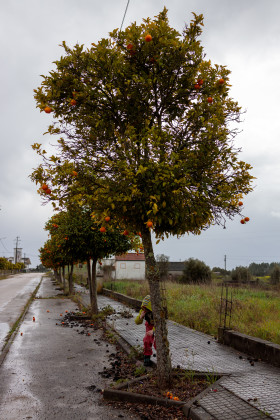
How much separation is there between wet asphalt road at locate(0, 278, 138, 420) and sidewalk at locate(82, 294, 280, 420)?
1161 millimetres

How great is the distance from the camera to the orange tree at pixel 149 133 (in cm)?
480

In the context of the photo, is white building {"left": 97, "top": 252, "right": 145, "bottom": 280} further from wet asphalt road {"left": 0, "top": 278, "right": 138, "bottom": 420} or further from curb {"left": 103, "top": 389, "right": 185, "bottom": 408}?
curb {"left": 103, "top": 389, "right": 185, "bottom": 408}

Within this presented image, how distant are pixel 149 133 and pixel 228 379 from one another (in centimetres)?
398

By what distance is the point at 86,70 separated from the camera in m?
5.46

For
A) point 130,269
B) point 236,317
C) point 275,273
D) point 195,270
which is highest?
point 236,317

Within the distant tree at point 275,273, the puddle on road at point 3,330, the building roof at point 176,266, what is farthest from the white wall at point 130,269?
the puddle on road at point 3,330

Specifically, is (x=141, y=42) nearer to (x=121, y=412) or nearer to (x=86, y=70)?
(x=86, y=70)

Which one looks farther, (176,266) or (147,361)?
(176,266)

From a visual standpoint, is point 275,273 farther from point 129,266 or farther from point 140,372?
point 140,372

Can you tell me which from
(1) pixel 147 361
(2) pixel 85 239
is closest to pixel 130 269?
(2) pixel 85 239

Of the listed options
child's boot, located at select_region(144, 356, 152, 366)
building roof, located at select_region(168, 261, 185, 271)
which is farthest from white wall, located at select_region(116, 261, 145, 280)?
child's boot, located at select_region(144, 356, 152, 366)

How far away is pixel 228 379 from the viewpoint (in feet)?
17.3

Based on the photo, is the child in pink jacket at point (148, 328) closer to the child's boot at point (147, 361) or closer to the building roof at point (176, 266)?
the child's boot at point (147, 361)

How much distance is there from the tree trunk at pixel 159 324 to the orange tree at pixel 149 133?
0.02m
